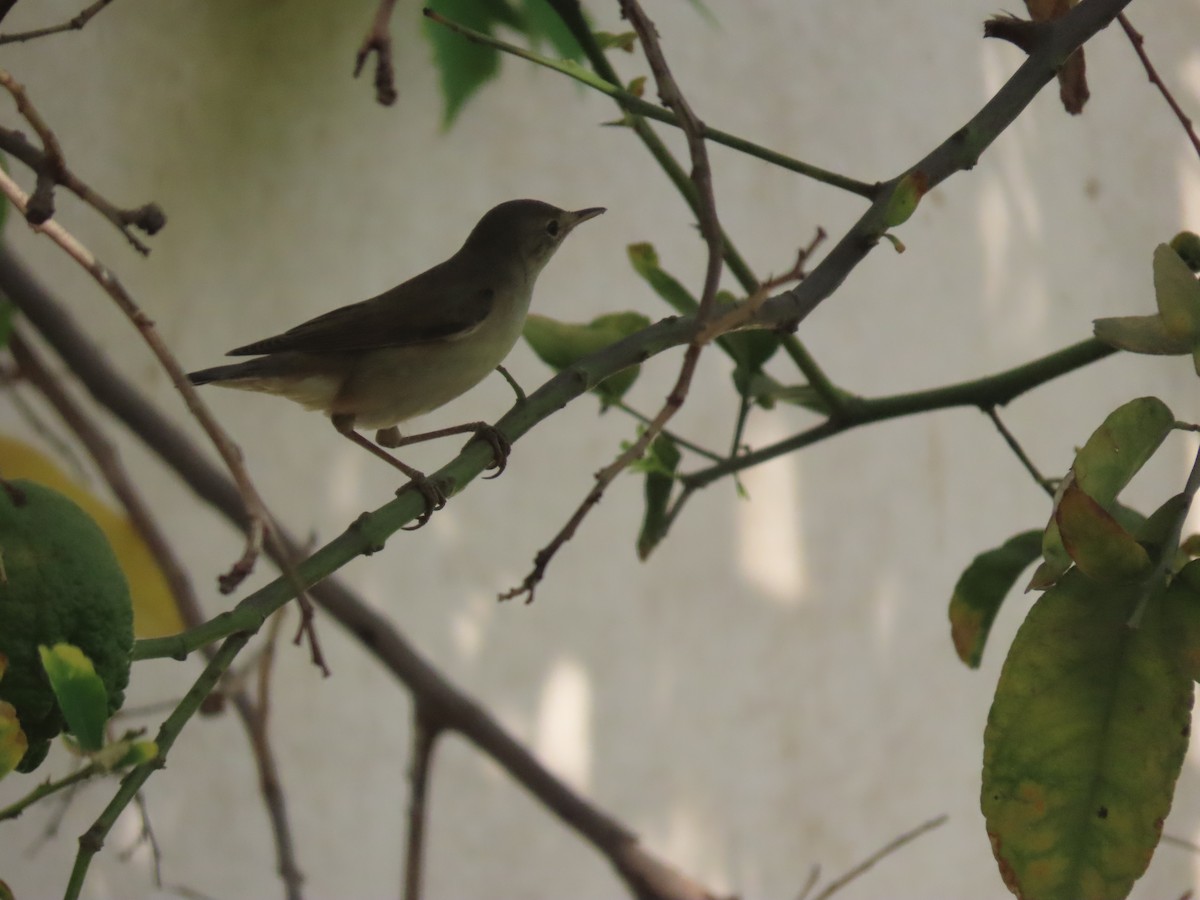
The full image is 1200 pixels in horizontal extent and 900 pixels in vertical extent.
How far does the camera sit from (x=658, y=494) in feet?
3.02

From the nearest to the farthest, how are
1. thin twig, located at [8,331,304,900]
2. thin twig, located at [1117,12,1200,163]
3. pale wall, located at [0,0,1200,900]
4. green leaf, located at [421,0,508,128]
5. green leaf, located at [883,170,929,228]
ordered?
green leaf, located at [883,170,929,228] → thin twig, located at [1117,12,1200,163] → thin twig, located at [8,331,304,900] → green leaf, located at [421,0,508,128] → pale wall, located at [0,0,1200,900]

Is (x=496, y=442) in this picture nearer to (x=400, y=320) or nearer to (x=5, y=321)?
(x=400, y=320)

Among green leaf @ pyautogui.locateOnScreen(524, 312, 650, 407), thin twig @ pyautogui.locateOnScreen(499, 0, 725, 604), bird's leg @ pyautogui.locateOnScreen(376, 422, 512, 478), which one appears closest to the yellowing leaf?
bird's leg @ pyautogui.locateOnScreen(376, 422, 512, 478)

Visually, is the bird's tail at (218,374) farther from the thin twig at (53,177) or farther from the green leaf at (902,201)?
the green leaf at (902,201)

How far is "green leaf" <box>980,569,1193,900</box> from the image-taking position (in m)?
0.49

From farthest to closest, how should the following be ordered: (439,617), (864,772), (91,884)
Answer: (864,772), (439,617), (91,884)

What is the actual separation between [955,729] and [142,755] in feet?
5.66

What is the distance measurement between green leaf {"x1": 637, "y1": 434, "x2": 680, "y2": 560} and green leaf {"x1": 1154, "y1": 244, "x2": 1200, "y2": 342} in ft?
1.34

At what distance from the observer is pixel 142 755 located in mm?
446

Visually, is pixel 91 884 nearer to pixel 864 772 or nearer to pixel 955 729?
pixel 864 772

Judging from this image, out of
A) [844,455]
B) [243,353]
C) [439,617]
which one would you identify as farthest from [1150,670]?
[844,455]

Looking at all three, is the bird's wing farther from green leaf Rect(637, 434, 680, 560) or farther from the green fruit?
the green fruit

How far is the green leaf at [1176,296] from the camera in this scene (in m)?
0.52

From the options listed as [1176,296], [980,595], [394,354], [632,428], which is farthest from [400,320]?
[632,428]
